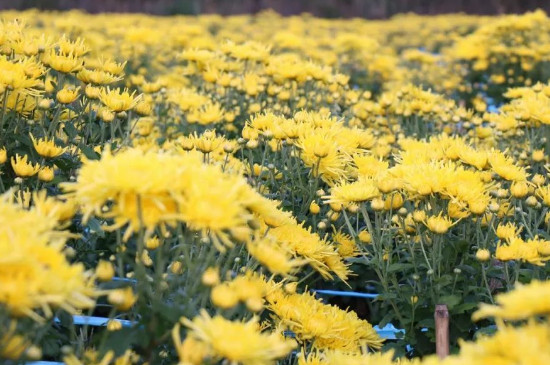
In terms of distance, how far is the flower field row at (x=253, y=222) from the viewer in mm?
1484

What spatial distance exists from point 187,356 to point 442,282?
1.16m

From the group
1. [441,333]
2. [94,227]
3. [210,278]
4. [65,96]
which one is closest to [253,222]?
[210,278]

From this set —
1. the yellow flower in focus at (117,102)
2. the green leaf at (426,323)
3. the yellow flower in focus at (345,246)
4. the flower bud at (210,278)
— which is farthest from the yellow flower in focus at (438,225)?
the yellow flower in focus at (117,102)

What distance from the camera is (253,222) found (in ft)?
5.92

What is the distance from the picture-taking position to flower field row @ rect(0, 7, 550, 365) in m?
1.48

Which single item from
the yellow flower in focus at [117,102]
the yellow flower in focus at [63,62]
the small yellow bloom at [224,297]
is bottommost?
the small yellow bloom at [224,297]

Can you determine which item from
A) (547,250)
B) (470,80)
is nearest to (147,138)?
(547,250)

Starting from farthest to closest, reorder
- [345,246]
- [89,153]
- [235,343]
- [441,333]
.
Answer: [345,246] → [89,153] → [441,333] → [235,343]

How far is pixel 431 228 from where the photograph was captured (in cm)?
230

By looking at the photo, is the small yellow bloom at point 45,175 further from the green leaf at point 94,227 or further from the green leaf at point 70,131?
the green leaf at point 70,131

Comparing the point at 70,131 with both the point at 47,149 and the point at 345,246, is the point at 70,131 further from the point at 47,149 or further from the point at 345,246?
the point at 345,246

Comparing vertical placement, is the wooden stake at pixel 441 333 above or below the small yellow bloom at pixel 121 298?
below

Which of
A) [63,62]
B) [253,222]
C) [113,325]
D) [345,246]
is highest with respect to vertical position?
[63,62]

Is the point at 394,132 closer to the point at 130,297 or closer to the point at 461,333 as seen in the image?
the point at 461,333
